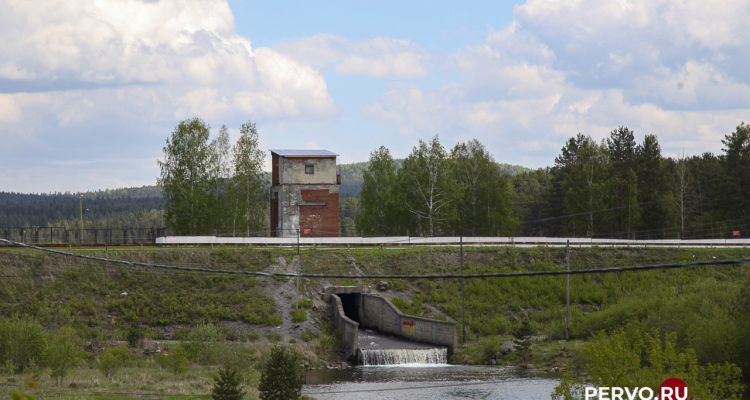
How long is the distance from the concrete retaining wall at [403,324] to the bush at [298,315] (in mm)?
5357

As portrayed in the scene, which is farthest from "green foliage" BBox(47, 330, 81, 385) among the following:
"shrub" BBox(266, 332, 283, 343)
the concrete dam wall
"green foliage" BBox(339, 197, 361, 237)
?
"green foliage" BBox(339, 197, 361, 237)

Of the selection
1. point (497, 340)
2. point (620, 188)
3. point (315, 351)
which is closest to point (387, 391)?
point (315, 351)

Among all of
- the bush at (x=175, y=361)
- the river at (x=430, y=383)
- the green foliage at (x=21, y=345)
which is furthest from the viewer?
the bush at (x=175, y=361)

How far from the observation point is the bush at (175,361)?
29.9m

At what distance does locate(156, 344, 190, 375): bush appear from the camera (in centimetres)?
2994

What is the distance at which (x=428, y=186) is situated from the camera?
223 feet

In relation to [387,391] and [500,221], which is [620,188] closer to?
[500,221]

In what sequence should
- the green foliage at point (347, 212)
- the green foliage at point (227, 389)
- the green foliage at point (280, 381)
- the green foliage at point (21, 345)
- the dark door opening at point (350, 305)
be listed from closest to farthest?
the green foliage at point (227, 389) < the green foliage at point (280, 381) < the green foliage at point (21, 345) < the dark door opening at point (350, 305) < the green foliage at point (347, 212)

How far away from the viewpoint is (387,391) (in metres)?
A: 29.2

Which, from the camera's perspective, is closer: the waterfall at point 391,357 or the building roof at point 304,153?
the waterfall at point 391,357

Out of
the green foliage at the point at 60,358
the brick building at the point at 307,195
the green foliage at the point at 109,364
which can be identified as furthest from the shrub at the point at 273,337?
the brick building at the point at 307,195

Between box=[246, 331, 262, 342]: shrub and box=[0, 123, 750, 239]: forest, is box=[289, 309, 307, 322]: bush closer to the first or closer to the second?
box=[246, 331, 262, 342]: shrub

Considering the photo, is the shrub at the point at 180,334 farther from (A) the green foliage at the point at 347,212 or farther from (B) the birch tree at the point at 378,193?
(A) the green foliage at the point at 347,212

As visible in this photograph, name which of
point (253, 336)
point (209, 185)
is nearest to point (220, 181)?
point (209, 185)
